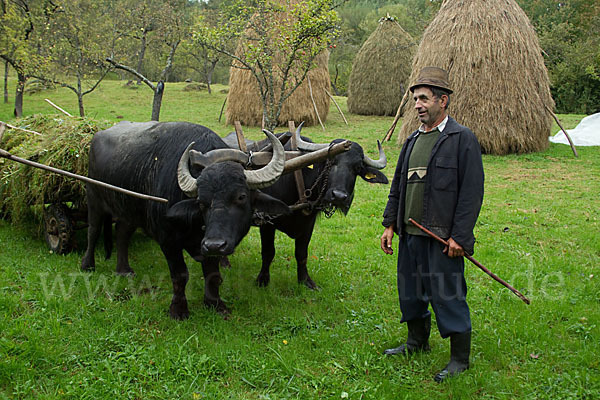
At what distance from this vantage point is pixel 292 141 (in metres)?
4.87

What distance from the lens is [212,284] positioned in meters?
4.16

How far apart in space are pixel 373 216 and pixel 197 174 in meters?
4.12

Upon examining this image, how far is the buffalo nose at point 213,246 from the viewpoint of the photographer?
321 cm

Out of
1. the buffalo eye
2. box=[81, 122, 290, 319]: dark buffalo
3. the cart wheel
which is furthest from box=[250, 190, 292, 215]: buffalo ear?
the cart wheel

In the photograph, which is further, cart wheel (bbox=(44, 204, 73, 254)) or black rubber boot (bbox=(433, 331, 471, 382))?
cart wheel (bbox=(44, 204, 73, 254))

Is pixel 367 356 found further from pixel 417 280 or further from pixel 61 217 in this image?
pixel 61 217

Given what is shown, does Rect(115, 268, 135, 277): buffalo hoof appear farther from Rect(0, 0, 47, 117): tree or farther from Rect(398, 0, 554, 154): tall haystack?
Rect(0, 0, 47, 117): tree

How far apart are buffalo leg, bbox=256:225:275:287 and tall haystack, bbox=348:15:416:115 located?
16.6m

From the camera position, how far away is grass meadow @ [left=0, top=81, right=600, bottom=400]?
309 centimetres

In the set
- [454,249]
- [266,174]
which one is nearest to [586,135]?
[454,249]

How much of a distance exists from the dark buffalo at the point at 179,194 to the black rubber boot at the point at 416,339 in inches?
56.5

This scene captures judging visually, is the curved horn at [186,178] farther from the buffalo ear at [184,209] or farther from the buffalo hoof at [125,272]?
the buffalo hoof at [125,272]

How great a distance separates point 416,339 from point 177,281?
7.25 ft

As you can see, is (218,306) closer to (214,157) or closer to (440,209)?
(214,157)
